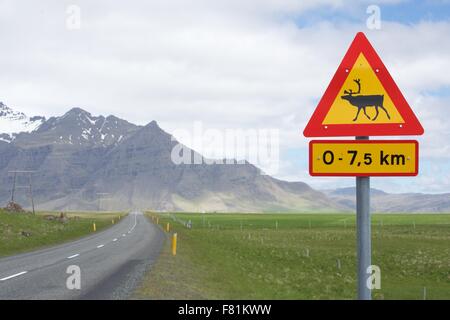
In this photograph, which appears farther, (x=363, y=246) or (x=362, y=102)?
(x=362, y=102)

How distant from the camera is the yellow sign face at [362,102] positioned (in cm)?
530

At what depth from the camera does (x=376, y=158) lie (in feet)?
17.6

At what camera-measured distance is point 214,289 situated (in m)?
14.6

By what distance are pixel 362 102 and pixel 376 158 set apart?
0.62 meters

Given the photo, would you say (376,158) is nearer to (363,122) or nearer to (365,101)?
(363,122)

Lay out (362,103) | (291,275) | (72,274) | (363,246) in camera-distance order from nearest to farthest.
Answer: (363,246)
(362,103)
(72,274)
(291,275)

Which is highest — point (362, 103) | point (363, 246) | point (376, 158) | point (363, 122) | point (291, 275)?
point (362, 103)

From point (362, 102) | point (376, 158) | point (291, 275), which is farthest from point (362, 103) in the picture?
point (291, 275)

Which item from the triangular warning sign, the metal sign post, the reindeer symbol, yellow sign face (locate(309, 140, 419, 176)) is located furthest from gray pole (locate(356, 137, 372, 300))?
the reindeer symbol

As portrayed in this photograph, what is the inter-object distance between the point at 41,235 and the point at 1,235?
5.82 m

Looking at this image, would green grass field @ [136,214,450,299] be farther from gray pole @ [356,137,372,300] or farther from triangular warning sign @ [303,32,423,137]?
triangular warning sign @ [303,32,423,137]

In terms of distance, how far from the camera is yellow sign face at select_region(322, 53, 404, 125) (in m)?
5.30

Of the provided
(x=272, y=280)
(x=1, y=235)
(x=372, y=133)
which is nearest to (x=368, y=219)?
(x=372, y=133)
